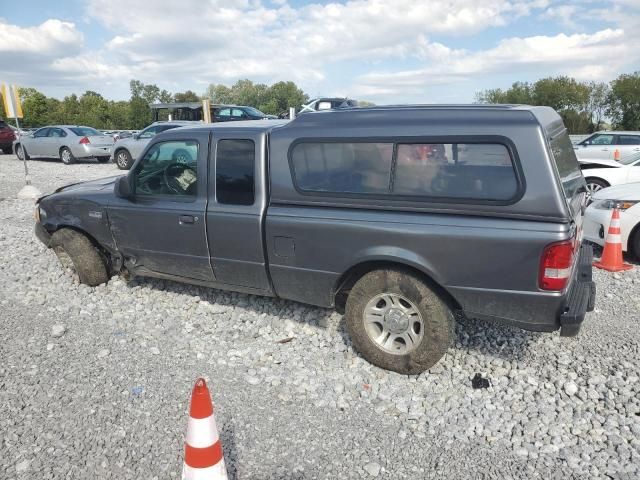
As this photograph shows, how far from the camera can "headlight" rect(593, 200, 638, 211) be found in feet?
20.3

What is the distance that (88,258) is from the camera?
5.15 metres

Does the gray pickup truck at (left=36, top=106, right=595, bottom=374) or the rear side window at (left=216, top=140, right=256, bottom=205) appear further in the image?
the rear side window at (left=216, top=140, right=256, bottom=205)

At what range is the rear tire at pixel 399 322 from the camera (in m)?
3.39

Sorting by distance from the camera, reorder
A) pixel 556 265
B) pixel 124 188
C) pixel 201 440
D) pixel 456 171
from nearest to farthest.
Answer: pixel 201 440
pixel 556 265
pixel 456 171
pixel 124 188

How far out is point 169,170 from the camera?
447 cm

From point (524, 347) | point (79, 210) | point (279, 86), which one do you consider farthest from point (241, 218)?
point (279, 86)

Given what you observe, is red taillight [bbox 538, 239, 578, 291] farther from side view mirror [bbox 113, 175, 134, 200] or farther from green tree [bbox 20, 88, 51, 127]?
green tree [bbox 20, 88, 51, 127]

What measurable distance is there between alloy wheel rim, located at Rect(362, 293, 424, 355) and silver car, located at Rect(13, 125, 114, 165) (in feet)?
55.7

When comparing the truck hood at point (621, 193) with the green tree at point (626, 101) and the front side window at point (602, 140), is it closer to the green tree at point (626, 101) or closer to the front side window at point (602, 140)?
the front side window at point (602, 140)

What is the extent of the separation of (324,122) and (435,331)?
68.8 inches

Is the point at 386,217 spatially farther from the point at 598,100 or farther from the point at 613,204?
the point at 598,100

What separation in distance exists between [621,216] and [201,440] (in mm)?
6162

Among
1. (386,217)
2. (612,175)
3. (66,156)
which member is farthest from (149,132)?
(386,217)

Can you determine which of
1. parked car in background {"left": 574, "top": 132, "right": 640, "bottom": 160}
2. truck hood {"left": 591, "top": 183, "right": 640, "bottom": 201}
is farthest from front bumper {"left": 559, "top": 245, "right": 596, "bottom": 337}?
parked car in background {"left": 574, "top": 132, "right": 640, "bottom": 160}
